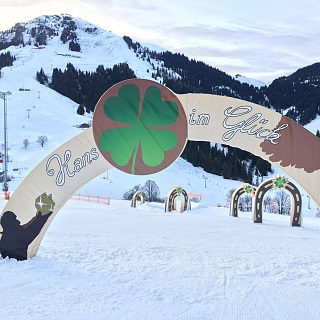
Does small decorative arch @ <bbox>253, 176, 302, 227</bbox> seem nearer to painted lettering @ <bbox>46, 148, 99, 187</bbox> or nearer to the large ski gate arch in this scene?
the large ski gate arch

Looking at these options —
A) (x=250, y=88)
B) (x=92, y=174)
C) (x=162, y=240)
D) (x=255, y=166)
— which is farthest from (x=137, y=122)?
(x=250, y=88)

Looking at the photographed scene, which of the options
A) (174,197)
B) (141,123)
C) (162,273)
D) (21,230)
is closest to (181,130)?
(141,123)

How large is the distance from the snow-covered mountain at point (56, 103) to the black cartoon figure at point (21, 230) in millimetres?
32843

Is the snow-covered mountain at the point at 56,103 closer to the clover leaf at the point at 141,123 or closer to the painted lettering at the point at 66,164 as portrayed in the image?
the painted lettering at the point at 66,164

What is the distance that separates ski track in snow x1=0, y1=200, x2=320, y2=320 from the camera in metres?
5.02

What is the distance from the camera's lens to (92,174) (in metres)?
7.19

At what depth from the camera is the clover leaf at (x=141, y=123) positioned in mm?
6398

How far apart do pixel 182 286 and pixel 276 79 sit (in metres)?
181

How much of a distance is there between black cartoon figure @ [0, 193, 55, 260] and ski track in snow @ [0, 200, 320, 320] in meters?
0.26

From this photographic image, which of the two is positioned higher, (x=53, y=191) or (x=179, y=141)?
(x=179, y=141)

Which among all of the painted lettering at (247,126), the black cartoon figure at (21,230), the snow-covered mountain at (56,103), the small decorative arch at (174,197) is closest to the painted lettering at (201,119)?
the painted lettering at (247,126)

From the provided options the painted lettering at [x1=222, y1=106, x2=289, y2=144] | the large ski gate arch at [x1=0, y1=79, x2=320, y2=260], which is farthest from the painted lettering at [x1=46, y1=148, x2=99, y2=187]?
the painted lettering at [x1=222, y1=106, x2=289, y2=144]

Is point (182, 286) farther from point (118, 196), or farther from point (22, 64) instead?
point (22, 64)

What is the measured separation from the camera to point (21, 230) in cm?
734
